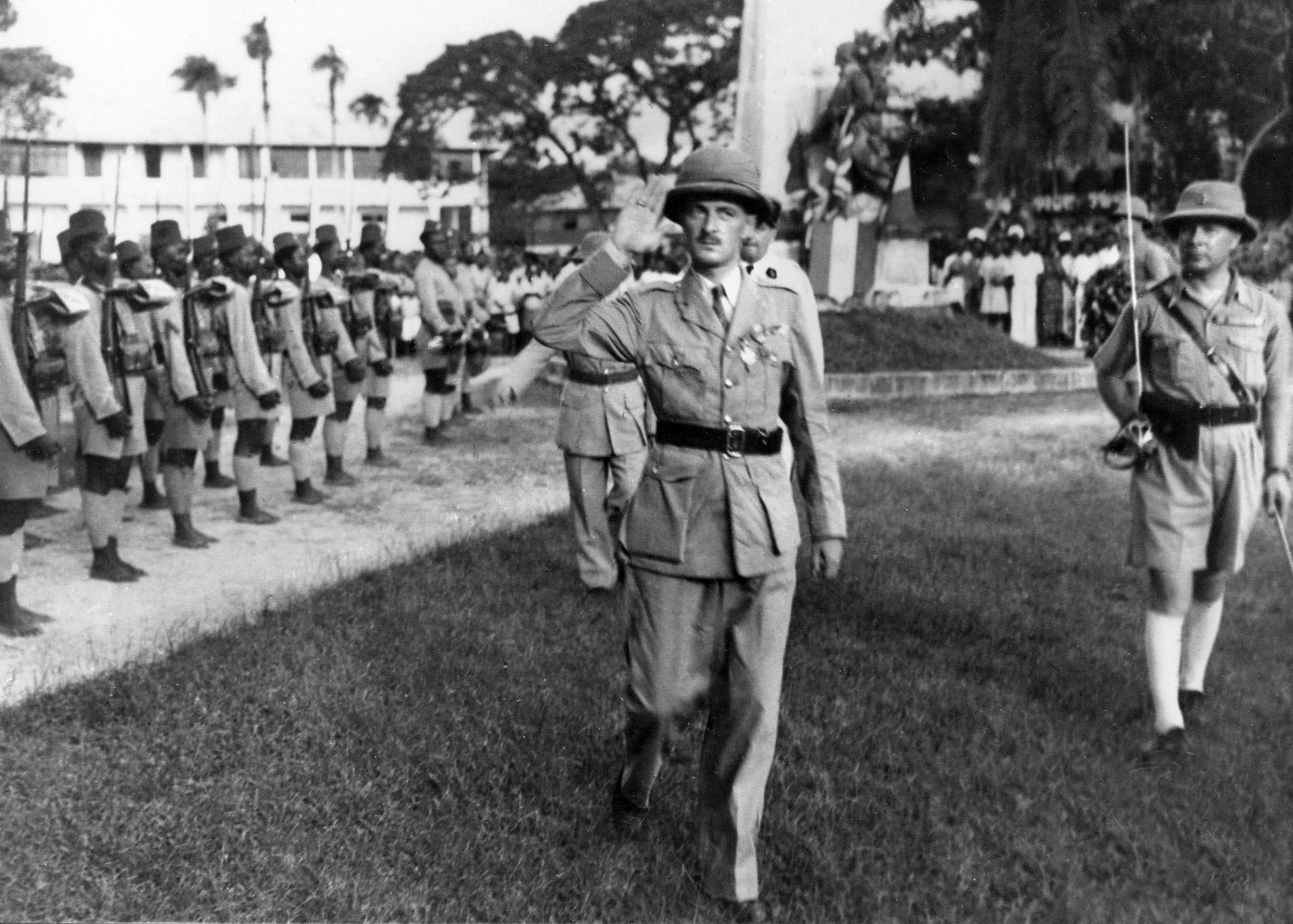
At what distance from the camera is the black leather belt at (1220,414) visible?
4809 mm

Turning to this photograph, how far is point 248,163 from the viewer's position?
969 centimetres

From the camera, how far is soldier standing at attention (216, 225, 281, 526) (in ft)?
28.2

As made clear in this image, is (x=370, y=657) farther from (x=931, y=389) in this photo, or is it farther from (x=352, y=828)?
(x=931, y=389)

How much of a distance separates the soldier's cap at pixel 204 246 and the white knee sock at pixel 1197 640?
7.78 meters

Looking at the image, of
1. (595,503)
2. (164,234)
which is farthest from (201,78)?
(595,503)

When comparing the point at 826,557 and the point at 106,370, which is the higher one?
the point at 106,370

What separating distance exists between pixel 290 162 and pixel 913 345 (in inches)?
325

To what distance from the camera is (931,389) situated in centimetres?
1512

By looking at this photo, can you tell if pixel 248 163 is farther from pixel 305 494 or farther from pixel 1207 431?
pixel 1207 431

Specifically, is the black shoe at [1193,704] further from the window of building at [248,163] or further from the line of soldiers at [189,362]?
the window of building at [248,163]

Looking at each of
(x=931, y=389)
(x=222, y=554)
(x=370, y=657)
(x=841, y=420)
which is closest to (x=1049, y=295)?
(x=931, y=389)

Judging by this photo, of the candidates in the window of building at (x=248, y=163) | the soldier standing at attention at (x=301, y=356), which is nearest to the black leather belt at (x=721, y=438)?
the soldier standing at attention at (x=301, y=356)

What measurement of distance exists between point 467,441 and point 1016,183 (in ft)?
35.8

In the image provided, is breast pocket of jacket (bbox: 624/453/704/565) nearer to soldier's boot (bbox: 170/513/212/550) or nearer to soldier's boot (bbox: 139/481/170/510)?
soldier's boot (bbox: 170/513/212/550)
